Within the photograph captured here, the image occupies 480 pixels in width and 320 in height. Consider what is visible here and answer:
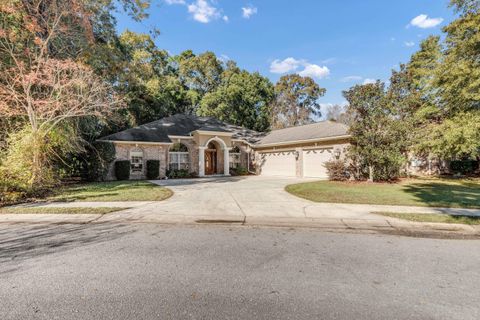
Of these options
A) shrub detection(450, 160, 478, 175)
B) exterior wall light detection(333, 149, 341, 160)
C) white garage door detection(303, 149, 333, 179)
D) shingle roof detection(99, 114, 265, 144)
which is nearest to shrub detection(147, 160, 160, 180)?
shingle roof detection(99, 114, 265, 144)

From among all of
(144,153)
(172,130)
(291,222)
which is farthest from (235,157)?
(291,222)

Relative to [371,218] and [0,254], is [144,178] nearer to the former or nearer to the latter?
[0,254]

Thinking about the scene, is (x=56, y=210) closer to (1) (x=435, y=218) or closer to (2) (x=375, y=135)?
(1) (x=435, y=218)

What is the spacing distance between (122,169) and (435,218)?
17.9 m

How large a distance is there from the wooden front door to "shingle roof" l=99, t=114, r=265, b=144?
93.3 inches

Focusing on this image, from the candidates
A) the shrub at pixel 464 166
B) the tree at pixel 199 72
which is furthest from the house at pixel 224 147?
the shrub at pixel 464 166

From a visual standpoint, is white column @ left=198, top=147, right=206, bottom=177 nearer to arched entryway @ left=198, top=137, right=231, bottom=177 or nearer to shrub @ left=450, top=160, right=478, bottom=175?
arched entryway @ left=198, top=137, right=231, bottom=177

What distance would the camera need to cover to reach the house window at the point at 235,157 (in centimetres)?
2527

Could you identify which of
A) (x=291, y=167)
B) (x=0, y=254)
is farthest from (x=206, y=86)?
(x=0, y=254)

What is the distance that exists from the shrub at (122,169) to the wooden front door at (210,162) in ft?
23.0

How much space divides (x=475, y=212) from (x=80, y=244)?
1037 centimetres

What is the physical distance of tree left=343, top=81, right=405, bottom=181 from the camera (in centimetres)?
1605

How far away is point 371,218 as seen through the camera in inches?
278

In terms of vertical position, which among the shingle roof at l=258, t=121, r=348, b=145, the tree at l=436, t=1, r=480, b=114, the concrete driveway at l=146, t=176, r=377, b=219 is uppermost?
the tree at l=436, t=1, r=480, b=114
